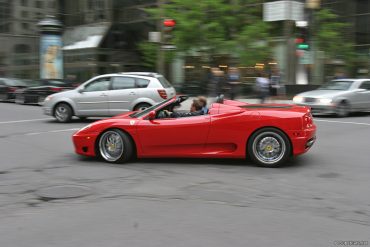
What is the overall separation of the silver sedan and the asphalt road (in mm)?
6789

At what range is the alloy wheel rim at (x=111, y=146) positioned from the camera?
27.1ft

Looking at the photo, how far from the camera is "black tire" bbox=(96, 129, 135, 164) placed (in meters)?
8.20

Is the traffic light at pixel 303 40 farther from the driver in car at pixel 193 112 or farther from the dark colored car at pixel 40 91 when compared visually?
the driver in car at pixel 193 112

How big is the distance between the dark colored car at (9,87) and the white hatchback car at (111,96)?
33.9 ft

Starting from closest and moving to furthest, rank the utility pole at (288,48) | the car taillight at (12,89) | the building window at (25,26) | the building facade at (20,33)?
the car taillight at (12,89)
the utility pole at (288,48)
the building facade at (20,33)
the building window at (25,26)

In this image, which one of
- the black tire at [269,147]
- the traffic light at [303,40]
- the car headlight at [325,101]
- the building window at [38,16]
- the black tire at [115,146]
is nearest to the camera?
the black tire at [269,147]

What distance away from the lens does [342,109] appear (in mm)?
16188

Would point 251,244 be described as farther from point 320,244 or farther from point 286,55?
point 286,55

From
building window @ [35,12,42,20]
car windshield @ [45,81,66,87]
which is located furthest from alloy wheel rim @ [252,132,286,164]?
building window @ [35,12,42,20]

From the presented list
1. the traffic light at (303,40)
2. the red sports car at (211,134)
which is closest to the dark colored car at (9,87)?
the traffic light at (303,40)

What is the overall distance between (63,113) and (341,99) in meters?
9.18

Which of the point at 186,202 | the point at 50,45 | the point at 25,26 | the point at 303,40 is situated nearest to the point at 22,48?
the point at 25,26

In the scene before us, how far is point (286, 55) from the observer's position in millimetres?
28078

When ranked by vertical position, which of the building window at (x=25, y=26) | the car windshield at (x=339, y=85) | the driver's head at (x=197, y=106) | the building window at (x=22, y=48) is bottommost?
the driver's head at (x=197, y=106)
